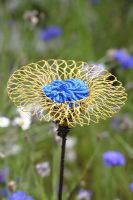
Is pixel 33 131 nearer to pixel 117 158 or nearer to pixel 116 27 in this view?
pixel 117 158

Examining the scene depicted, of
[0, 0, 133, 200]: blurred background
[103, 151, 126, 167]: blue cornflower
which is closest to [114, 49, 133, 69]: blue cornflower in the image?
[0, 0, 133, 200]: blurred background

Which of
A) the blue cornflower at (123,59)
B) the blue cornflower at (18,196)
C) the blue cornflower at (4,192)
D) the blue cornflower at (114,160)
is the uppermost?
the blue cornflower at (123,59)

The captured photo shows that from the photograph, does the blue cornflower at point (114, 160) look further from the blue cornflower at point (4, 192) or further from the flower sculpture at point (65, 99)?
the flower sculpture at point (65, 99)

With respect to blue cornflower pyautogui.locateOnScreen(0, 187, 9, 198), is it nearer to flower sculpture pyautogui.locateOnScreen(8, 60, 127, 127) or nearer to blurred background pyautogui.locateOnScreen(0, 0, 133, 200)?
blurred background pyautogui.locateOnScreen(0, 0, 133, 200)

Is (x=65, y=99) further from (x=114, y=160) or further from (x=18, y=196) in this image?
(x=114, y=160)

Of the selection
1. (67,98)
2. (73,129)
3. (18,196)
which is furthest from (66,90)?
(73,129)

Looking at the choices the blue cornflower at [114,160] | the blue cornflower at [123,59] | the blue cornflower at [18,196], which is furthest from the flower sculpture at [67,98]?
the blue cornflower at [123,59]
